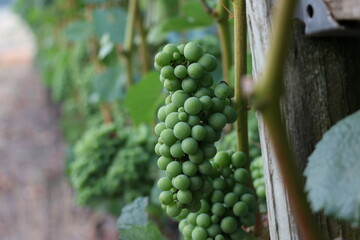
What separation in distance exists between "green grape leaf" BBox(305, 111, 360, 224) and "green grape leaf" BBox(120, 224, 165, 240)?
306 mm

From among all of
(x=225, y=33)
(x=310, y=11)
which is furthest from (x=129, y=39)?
(x=310, y=11)

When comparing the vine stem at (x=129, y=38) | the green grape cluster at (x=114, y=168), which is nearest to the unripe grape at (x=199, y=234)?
the green grape cluster at (x=114, y=168)

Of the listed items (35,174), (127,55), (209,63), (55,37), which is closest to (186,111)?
(209,63)

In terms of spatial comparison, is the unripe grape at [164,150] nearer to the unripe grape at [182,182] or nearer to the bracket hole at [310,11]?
the unripe grape at [182,182]

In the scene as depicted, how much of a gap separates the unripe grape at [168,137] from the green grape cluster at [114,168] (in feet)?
2.62

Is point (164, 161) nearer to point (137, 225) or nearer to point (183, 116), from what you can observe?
point (183, 116)

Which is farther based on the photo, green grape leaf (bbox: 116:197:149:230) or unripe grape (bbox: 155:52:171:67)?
green grape leaf (bbox: 116:197:149:230)

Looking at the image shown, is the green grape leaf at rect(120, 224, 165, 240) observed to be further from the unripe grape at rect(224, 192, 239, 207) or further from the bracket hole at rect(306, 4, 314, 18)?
the bracket hole at rect(306, 4, 314, 18)

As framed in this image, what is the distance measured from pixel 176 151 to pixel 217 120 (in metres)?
0.05

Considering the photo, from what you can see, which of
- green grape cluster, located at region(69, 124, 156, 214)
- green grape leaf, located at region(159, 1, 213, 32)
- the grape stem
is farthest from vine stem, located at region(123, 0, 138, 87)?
green grape leaf, located at region(159, 1, 213, 32)

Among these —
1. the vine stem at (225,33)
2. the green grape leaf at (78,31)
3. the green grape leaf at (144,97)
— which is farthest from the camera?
the green grape leaf at (78,31)

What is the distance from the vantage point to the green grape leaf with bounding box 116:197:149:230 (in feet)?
2.12

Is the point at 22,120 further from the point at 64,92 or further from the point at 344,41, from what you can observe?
the point at 344,41

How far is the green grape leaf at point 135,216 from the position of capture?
25.4 inches
